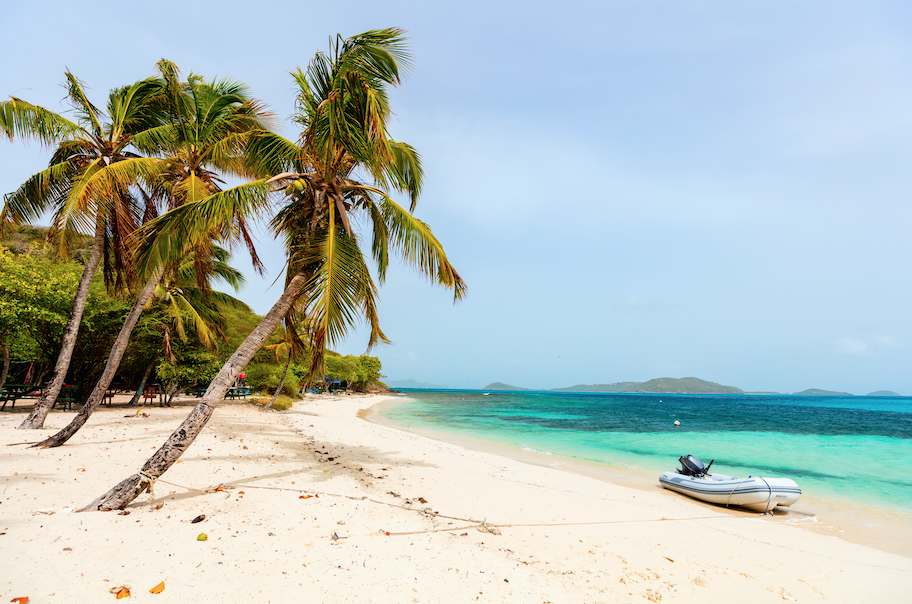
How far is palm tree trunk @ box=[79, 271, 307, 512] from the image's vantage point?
4.47 meters

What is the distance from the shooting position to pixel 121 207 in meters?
8.07

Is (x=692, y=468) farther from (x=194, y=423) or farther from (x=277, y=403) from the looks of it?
(x=277, y=403)

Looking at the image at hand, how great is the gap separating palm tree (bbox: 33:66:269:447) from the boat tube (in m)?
11.3

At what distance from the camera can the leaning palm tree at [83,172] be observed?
781 centimetres

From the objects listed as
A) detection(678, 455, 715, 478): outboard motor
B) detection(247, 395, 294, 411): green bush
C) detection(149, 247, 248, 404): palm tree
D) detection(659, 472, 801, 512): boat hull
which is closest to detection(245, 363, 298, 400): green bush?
detection(247, 395, 294, 411): green bush

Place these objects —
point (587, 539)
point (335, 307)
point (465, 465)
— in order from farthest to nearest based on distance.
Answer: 1. point (465, 465)
2. point (335, 307)
3. point (587, 539)

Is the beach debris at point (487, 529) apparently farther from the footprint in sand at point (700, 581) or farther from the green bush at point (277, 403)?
the green bush at point (277, 403)

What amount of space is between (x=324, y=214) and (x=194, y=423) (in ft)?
11.2

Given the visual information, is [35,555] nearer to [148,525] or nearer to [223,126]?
→ [148,525]

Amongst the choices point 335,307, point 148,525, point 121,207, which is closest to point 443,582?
point 148,525

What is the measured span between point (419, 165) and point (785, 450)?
22.2 meters

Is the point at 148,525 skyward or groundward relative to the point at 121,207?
groundward

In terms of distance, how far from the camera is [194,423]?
4949 mm

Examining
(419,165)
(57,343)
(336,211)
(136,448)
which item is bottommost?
(136,448)
